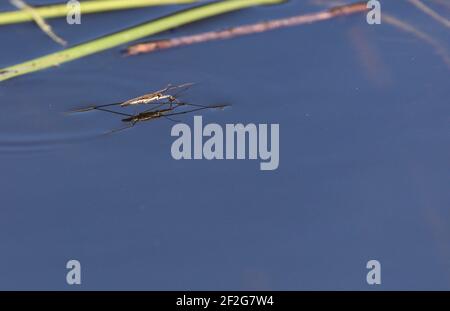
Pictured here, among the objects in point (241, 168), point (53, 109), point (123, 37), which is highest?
point (123, 37)

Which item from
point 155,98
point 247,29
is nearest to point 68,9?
point 155,98

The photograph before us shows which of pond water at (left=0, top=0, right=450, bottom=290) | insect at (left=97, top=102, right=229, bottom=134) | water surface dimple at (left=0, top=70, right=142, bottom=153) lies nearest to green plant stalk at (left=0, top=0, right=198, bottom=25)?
pond water at (left=0, top=0, right=450, bottom=290)

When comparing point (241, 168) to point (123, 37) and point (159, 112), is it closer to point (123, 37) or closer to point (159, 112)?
point (159, 112)

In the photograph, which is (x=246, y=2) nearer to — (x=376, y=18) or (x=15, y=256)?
(x=376, y=18)

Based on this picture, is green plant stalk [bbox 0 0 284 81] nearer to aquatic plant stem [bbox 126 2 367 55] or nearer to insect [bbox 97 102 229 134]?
aquatic plant stem [bbox 126 2 367 55]

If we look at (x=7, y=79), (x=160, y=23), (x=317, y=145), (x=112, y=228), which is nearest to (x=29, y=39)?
(x=7, y=79)

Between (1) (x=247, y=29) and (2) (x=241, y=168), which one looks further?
(1) (x=247, y=29)

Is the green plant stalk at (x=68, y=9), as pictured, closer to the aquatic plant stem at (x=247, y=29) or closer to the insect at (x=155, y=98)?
the aquatic plant stem at (x=247, y=29)

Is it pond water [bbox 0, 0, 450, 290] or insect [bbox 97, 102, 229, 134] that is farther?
insect [bbox 97, 102, 229, 134]
